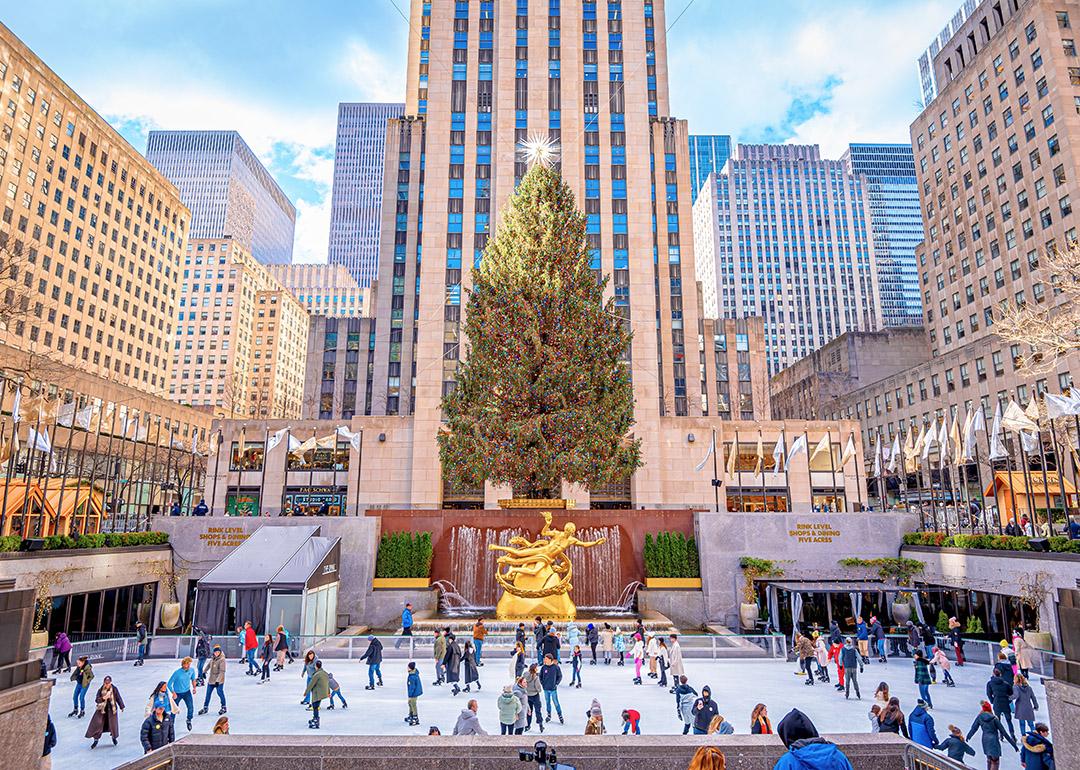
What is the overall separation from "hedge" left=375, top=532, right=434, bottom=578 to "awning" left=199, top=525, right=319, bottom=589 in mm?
2632

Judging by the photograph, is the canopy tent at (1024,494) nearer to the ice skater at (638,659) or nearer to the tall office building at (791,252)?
the ice skater at (638,659)

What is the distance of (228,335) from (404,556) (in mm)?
131093

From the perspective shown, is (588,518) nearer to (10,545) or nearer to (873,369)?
(10,545)

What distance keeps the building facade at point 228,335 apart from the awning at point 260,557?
115753 mm

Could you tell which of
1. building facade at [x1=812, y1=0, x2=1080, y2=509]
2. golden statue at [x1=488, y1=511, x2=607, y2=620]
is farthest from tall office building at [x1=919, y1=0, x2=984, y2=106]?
golden statue at [x1=488, y1=511, x2=607, y2=620]

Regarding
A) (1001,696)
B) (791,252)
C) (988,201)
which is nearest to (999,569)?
(1001,696)

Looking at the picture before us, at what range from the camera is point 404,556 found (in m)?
31.6

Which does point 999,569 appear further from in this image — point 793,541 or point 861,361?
point 861,361

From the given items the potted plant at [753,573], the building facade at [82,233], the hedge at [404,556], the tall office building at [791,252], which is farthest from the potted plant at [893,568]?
the tall office building at [791,252]

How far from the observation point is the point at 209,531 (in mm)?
32625

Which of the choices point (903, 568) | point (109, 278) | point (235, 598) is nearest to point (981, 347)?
point (903, 568)

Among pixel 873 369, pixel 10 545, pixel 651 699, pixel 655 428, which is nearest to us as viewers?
pixel 651 699

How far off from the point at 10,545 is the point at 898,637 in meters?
33.6

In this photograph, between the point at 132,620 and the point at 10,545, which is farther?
the point at 132,620
